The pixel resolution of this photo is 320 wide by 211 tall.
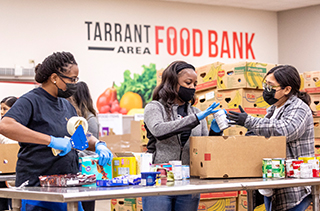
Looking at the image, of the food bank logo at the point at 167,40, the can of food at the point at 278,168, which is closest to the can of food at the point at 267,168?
the can of food at the point at 278,168

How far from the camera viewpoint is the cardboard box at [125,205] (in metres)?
4.31

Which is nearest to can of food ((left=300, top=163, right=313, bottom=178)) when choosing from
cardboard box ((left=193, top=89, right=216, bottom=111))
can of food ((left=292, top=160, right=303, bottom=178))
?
can of food ((left=292, top=160, right=303, bottom=178))

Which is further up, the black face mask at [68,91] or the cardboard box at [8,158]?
the black face mask at [68,91]

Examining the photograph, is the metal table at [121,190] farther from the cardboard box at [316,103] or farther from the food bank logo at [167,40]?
the food bank logo at [167,40]

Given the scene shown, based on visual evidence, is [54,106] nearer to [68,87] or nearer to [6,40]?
[68,87]

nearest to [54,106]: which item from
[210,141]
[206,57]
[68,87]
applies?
[68,87]

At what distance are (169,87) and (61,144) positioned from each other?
0.88 metres

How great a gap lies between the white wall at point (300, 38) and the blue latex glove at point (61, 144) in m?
8.50

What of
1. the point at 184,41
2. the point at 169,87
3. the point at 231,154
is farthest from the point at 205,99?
the point at 184,41

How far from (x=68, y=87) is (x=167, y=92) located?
67 centimetres

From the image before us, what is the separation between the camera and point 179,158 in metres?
2.51

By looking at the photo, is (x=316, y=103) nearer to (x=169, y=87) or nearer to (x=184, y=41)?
(x=169, y=87)

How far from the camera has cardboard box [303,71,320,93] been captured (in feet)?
15.4

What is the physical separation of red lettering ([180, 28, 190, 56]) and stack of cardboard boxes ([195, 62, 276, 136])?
5.08 metres
